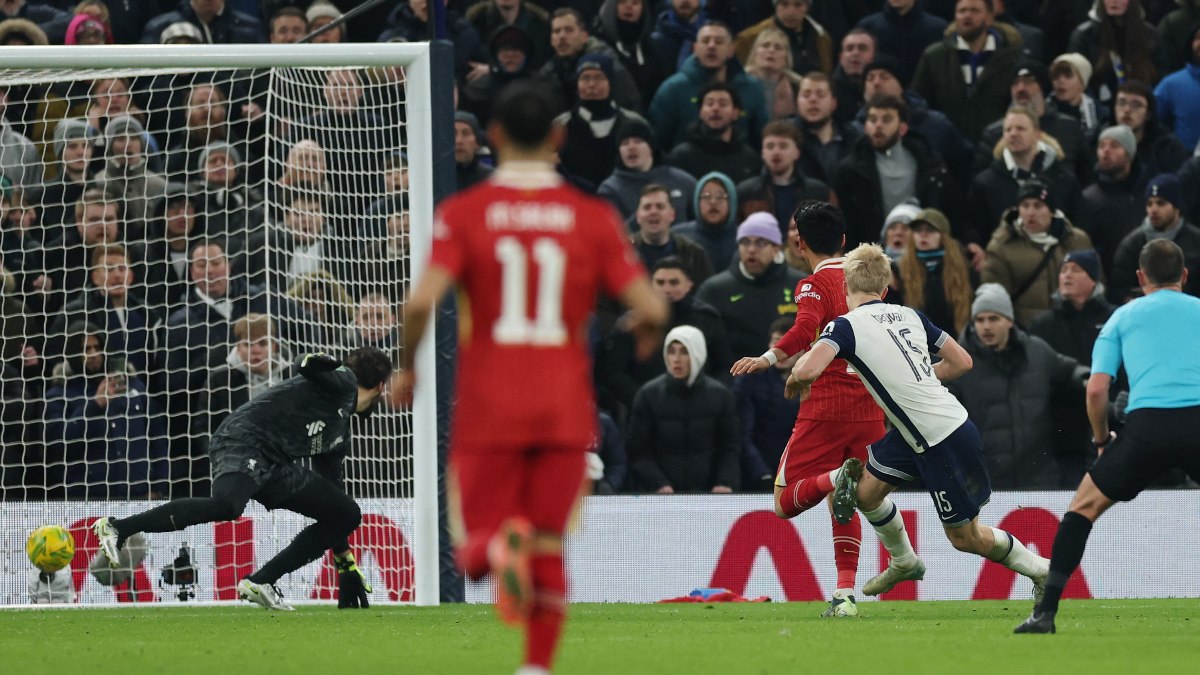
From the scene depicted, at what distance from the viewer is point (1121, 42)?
16625mm

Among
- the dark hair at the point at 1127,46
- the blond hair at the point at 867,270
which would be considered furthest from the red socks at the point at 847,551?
the dark hair at the point at 1127,46

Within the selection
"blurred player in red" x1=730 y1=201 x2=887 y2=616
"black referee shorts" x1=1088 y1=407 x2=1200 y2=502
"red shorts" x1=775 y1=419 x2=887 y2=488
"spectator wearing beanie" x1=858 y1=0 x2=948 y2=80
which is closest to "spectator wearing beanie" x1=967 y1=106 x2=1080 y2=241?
"spectator wearing beanie" x1=858 y1=0 x2=948 y2=80

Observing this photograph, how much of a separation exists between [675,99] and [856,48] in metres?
1.61

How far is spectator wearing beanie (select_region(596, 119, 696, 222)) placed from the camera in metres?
15.3

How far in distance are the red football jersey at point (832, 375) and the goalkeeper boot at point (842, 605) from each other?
982 millimetres

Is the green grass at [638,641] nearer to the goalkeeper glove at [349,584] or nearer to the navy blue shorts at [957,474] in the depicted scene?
the goalkeeper glove at [349,584]

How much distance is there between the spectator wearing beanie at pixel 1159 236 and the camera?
1419 centimetres

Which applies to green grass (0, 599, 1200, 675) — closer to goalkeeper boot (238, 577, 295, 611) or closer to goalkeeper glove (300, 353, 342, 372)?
goalkeeper boot (238, 577, 295, 611)

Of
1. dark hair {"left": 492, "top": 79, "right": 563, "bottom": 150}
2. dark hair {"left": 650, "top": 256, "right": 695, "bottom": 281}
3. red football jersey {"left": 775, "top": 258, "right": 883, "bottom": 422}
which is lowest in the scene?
red football jersey {"left": 775, "top": 258, "right": 883, "bottom": 422}

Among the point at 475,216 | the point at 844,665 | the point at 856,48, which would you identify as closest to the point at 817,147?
the point at 856,48

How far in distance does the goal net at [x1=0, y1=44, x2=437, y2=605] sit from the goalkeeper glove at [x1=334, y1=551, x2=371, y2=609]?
1.72 ft

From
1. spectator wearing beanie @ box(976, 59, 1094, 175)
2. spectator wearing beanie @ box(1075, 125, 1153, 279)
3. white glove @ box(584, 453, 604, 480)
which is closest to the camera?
white glove @ box(584, 453, 604, 480)

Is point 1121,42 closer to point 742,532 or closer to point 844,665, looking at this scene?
point 742,532

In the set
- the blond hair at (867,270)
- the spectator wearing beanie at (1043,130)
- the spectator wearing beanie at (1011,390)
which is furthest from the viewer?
the spectator wearing beanie at (1043,130)
